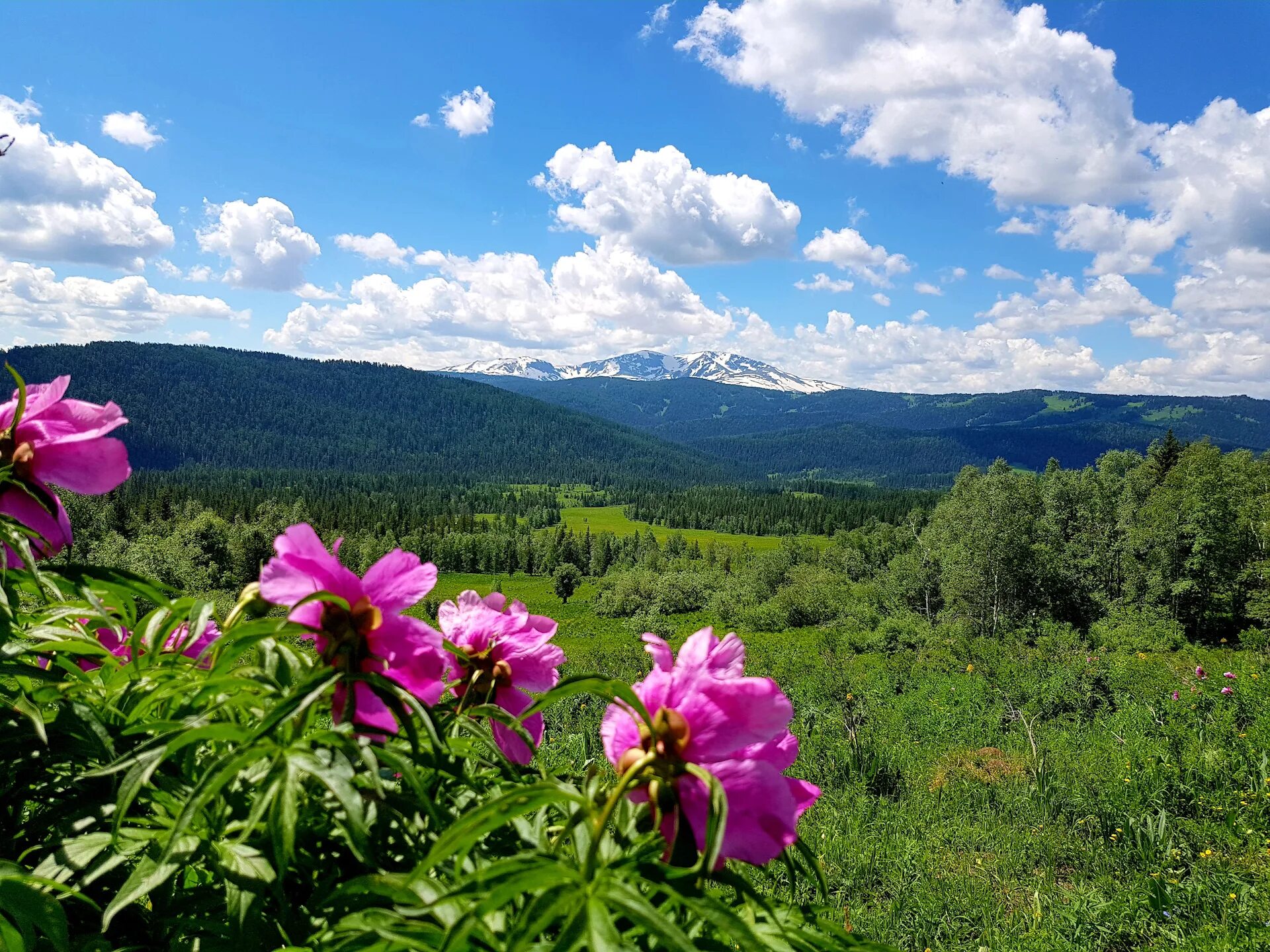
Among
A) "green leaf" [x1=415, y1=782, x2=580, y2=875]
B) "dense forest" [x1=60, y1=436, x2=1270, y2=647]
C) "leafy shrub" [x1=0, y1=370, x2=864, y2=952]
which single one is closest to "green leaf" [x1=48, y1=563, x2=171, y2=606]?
"leafy shrub" [x1=0, y1=370, x2=864, y2=952]

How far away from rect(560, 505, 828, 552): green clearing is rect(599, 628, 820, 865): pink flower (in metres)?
100

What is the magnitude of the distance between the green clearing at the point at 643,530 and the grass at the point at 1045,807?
8810 cm

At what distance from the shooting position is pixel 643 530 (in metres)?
122

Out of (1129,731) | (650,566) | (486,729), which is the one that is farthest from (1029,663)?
(650,566)

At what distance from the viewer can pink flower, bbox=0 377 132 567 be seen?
0.90 metres

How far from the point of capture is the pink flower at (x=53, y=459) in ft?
2.94

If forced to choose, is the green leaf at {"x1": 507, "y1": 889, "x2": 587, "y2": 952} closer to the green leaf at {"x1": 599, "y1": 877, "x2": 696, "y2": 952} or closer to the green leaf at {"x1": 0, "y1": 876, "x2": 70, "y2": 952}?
the green leaf at {"x1": 599, "y1": 877, "x2": 696, "y2": 952}

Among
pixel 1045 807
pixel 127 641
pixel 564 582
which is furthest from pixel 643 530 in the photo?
pixel 127 641

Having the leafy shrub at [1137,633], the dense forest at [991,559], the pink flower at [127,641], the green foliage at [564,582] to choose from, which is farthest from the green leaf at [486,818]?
the green foliage at [564,582]

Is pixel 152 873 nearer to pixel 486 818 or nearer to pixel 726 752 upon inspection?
pixel 486 818

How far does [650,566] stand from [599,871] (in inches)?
3235

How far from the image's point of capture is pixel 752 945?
1.89ft

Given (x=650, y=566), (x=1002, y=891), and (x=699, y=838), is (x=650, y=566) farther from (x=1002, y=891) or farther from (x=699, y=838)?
(x=699, y=838)

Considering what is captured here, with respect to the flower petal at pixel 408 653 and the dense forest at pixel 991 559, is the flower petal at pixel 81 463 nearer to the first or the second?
the flower petal at pixel 408 653
